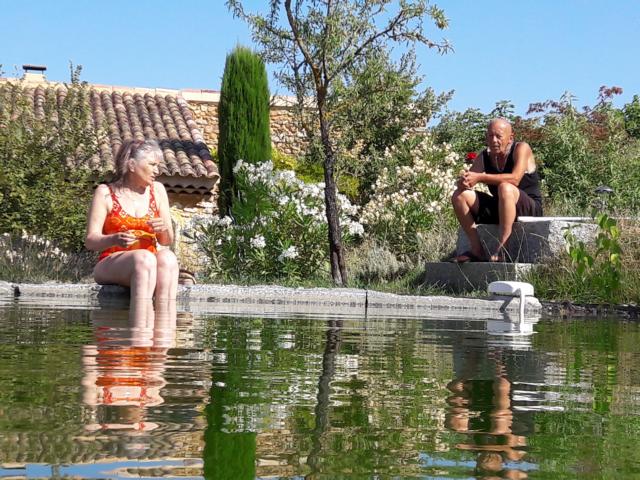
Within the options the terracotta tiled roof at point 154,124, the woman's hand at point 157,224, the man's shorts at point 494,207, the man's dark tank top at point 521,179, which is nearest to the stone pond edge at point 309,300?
the woman's hand at point 157,224

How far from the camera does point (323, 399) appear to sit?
9.30 ft

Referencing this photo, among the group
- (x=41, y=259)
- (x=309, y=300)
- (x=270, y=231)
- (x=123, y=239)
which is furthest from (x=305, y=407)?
(x=41, y=259)

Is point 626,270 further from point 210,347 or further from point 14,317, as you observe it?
point 210,347

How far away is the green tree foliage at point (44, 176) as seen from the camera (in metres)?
13.5

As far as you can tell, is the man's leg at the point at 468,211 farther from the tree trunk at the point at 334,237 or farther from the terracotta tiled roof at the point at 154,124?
the terracotta tiled roof at the point at 154,124

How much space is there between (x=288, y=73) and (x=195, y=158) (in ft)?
29.9

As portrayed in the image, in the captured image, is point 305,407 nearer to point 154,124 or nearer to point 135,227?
point 135,227

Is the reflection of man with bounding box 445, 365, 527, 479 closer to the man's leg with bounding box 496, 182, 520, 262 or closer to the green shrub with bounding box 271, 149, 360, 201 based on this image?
the man's leg with bounding box 496, 182, 520, 262

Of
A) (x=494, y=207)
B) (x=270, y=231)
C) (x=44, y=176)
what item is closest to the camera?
(x=494, y=207)

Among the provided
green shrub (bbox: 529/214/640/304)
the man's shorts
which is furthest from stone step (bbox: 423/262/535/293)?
the man's shorts

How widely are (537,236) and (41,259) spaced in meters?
5.99

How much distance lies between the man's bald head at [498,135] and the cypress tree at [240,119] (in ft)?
36.3

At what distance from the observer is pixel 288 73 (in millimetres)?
15141

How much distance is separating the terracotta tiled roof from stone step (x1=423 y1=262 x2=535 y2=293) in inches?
390
